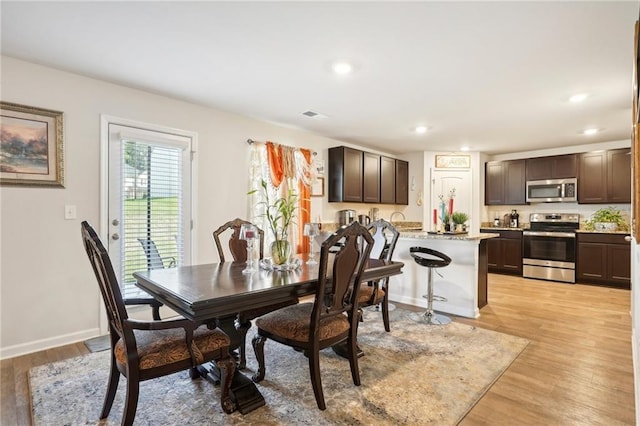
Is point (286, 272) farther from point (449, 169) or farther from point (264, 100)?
point (449, 169)

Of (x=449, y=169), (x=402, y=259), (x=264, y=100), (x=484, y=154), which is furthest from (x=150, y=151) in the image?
(x=484, y=154)

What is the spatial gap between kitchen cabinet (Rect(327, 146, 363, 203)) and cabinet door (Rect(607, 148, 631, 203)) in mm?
4097

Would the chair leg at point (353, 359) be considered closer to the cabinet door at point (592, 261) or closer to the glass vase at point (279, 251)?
the glass vase at point (279, 251)

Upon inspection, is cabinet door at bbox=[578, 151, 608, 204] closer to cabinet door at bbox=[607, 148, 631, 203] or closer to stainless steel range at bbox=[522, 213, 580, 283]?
cabinet door at bbox=[607, 148, 631, 203]

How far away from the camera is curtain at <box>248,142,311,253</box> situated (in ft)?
13.9

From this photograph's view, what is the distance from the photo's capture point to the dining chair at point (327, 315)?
6.33 ft

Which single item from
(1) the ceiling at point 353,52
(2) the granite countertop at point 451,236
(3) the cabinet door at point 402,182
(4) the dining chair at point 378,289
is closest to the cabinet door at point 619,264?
(1) the ceiling at point 353,52

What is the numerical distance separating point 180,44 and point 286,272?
1812 mm

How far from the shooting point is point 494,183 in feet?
21.7

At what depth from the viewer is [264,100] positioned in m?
3.58

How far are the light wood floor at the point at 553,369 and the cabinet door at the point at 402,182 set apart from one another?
274cm

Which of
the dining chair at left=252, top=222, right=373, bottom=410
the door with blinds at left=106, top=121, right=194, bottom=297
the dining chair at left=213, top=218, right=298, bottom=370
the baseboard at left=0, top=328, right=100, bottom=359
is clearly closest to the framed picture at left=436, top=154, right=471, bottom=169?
the dining chair at left=213, top=218, right=298, bottom=370

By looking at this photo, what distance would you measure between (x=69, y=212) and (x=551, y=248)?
6.79 meters

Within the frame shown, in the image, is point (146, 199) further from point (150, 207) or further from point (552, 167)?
point (552, 167)
